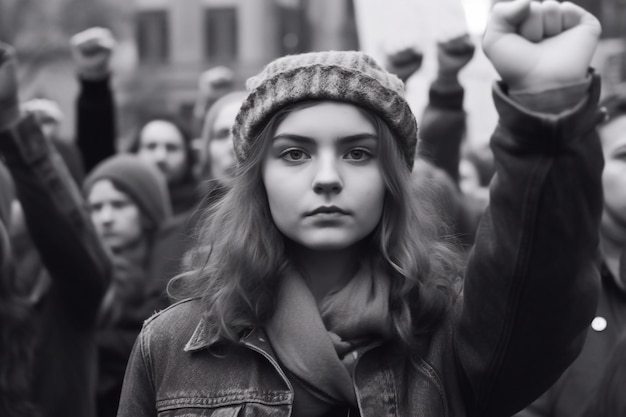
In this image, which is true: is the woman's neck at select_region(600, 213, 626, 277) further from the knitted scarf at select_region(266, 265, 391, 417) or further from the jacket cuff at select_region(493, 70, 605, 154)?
the jacket cuff at select_region(493, 70, 605, 154)

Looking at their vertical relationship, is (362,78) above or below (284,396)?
above

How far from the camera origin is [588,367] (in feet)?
10.9

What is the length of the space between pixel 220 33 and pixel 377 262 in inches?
1852

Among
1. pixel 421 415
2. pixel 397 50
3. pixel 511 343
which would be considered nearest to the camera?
pixel 511 343

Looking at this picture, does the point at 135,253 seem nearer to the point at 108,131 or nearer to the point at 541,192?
the point at 108,131

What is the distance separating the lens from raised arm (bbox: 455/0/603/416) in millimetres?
1936

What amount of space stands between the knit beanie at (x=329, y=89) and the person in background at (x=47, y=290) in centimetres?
133

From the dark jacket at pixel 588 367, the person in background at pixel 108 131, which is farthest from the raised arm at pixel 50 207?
the dark jacket at pixel 588 367

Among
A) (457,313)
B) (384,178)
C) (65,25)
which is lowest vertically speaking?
(65,25)

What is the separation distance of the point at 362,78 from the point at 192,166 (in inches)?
165

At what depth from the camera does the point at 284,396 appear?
7.45 feet

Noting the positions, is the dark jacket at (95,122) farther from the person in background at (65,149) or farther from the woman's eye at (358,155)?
the woman's eye at (358,155)

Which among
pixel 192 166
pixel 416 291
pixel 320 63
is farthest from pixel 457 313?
pixel 192 166

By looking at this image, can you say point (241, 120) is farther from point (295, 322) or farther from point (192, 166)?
point (192, 166)
